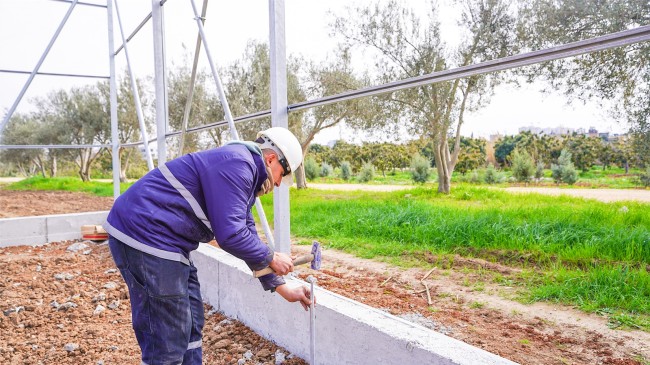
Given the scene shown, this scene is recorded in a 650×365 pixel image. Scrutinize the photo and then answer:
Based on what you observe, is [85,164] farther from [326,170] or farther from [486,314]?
[486,314]

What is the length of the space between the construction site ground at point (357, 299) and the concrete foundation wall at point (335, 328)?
13 cm

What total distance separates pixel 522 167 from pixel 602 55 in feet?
Answer: 47.4

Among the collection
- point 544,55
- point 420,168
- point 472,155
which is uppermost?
point 544,55

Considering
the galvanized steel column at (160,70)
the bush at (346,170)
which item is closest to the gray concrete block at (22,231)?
the galvanized steel column at (160,70)

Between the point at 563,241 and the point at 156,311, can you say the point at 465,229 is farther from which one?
the point at 156,311

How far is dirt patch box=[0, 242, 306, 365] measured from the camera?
114 inches

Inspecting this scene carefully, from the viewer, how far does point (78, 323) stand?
3.50 m

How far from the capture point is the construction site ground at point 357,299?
9.14 feet

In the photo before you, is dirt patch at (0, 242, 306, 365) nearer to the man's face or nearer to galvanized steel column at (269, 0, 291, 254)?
galvanized steel column at (269, 0, 291, 254)

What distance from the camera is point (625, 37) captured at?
144 centimetres

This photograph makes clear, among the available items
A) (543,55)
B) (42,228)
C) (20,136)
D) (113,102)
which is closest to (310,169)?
(20,136)

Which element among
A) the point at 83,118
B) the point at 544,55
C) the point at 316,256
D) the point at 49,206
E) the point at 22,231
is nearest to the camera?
the point at 544,55

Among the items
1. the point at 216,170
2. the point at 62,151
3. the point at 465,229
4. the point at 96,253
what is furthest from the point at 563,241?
the point at 62,151

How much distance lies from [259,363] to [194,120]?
15249mm
